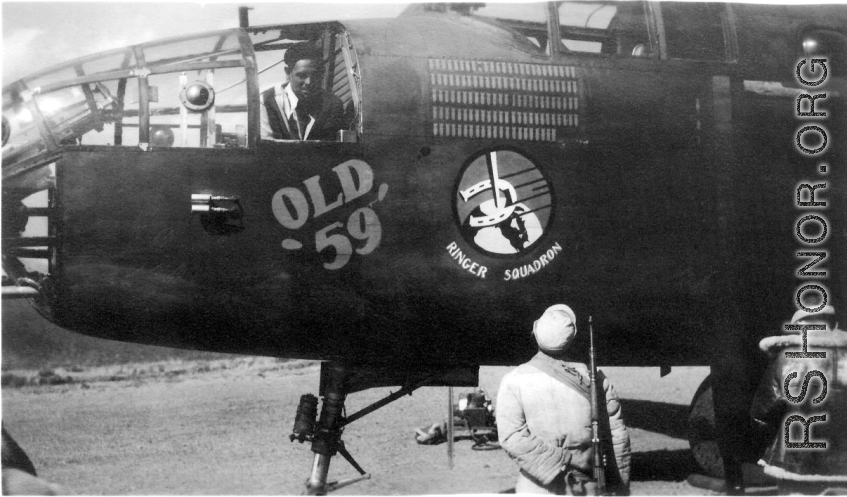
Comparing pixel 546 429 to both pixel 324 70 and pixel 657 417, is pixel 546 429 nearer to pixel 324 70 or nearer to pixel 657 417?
pixel 324 70

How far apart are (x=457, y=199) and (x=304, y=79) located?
4.91 feet

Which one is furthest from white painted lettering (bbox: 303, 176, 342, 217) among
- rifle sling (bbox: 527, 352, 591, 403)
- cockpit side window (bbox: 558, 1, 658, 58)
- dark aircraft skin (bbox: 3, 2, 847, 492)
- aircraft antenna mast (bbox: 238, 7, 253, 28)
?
cockpit side window (bbox: 558, 1, 658, 58)

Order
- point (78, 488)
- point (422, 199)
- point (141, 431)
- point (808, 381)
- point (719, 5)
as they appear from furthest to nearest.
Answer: point (141, 431)
point (78, 488)
point (719, 5)
point (808, 381)
point (422, 199)

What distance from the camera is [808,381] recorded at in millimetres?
5793

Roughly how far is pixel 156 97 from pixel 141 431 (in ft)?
19.1

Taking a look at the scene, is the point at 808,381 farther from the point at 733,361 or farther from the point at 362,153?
the point at 362,153

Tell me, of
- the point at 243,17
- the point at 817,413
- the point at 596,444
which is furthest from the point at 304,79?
the point at 817,413

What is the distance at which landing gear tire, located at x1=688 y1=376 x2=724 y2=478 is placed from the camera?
7094 mm

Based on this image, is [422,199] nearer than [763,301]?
Yes

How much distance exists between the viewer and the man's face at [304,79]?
229 inches

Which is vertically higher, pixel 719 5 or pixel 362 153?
pixel 719 5

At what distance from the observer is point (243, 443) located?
9.03m

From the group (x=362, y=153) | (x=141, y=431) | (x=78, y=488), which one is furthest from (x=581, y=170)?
(x=141, y=431)

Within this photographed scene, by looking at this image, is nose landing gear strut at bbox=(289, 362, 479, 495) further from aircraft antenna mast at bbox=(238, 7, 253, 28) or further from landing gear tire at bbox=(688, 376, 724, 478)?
aircraft antenna mast at bbox=(238, 7, 253, 28)
